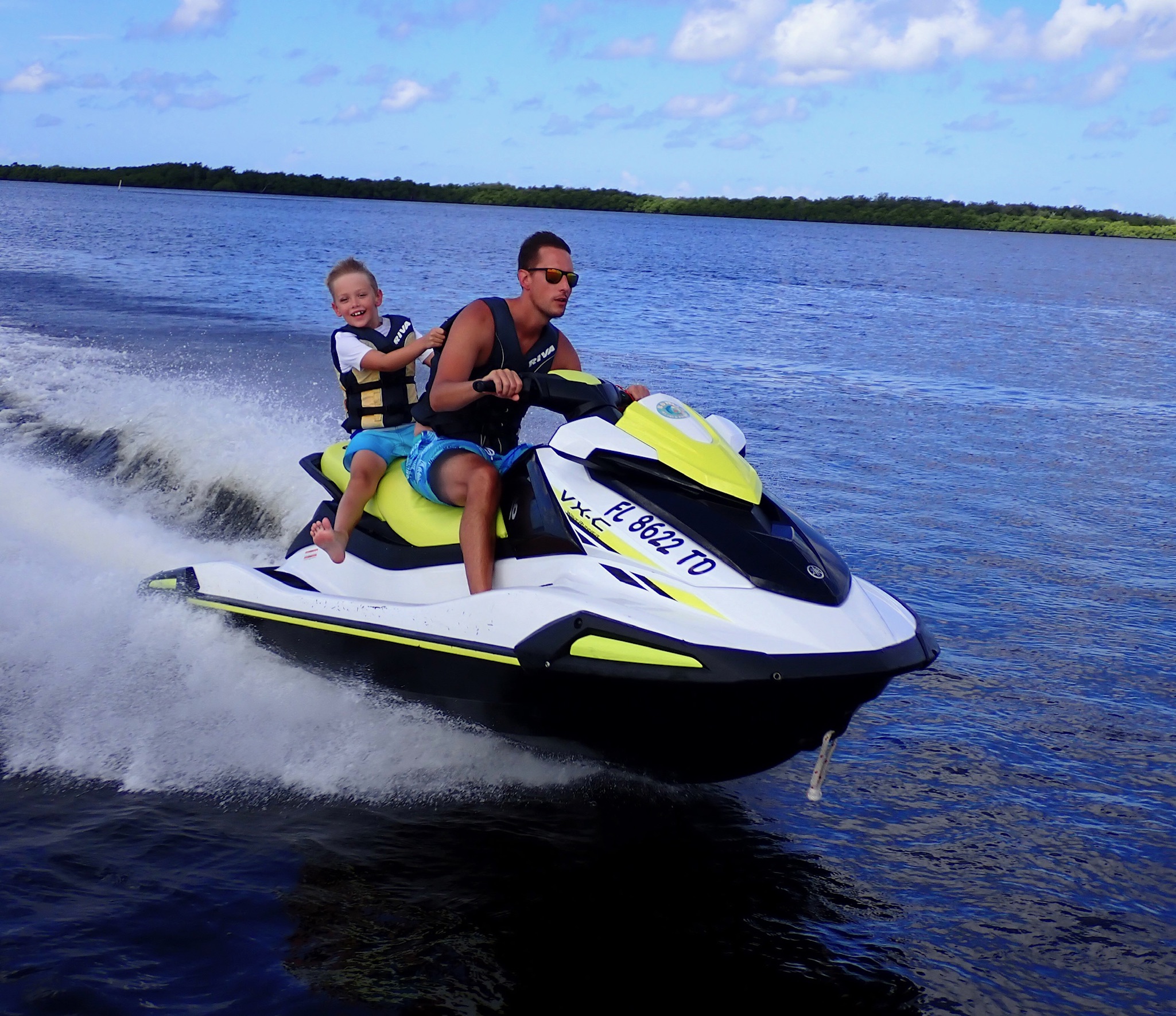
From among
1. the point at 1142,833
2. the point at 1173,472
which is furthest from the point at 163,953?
the point at 1173,472

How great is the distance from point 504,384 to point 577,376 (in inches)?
11.5

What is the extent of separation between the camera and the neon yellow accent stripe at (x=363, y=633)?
11.4 feet

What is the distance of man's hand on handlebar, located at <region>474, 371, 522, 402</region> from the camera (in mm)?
3572

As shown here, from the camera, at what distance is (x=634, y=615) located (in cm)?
320

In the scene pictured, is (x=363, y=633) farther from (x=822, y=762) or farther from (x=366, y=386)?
(x=822, y=762)

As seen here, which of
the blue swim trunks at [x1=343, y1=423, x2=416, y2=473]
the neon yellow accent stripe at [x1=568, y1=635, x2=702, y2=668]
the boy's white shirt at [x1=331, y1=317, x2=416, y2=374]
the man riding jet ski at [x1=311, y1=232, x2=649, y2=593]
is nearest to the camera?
the neon yellow accent stripe at [x1=568, y1=635, x2=702, y2=668]

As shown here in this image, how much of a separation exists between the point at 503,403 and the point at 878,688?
5.39ft

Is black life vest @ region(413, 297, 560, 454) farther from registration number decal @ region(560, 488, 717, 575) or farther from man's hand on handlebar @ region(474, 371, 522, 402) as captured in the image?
registration number decal @ region(560, 488, 717, 575)

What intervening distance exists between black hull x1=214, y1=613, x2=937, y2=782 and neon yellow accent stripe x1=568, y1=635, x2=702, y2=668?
0.05 m

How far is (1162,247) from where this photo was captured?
113250 mm

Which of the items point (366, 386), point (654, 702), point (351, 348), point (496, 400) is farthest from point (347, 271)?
point (654, 702)

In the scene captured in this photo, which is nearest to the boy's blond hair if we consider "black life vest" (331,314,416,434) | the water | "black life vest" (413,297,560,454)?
"black life vest" (331,314,416,434)

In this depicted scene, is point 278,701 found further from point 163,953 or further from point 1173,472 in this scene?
point 1173,472

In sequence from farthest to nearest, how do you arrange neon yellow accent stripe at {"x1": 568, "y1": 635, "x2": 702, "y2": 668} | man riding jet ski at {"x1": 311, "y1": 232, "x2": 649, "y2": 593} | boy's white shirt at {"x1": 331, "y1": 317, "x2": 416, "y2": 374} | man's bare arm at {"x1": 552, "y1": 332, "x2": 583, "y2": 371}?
boy's white shirt at {"x1": 331, "y1": 317, "x2": 416, "y2": 374}, man's bare arm at {"x1": 552, "y1": 332, "x2": 583, "y2": 371}, man riding jet ski at {"x1": 311, "y1": 232, "x2": 649, "y2": 593}, neon yellow accent stripe at {"x1": 568, "y1": 635, "x2": 702, "y2": 668}
